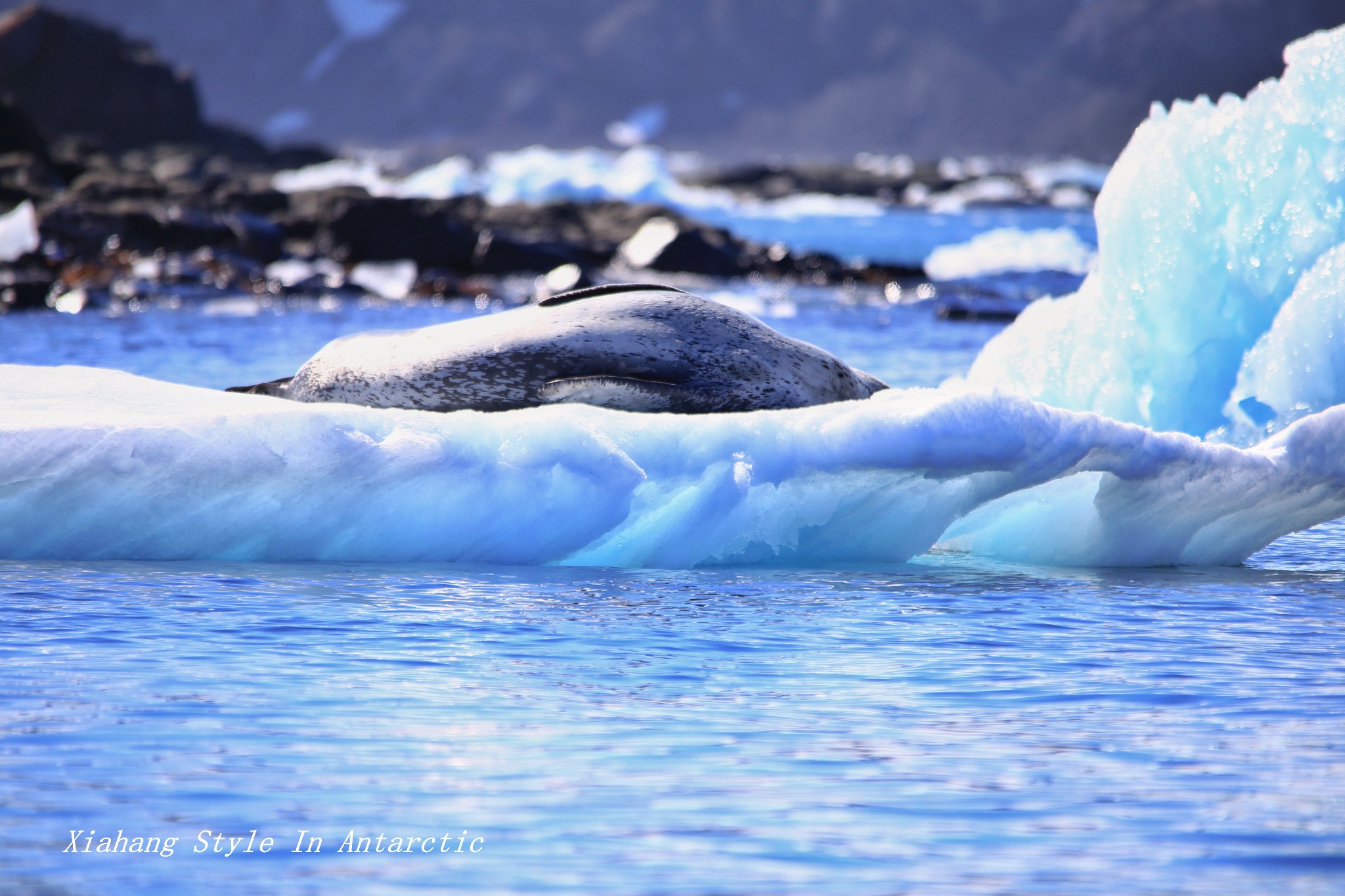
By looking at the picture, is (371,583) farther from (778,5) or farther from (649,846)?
(778,5)

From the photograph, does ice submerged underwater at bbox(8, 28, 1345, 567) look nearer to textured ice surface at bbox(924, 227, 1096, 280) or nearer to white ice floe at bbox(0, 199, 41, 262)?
white ice floe at bbox(0, 199, 41, 262)

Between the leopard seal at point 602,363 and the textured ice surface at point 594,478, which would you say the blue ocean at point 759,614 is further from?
the leopard seal at point 602,363

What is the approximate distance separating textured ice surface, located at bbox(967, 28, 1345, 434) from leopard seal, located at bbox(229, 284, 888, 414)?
1.54 metres

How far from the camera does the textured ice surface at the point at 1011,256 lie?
24125 mm

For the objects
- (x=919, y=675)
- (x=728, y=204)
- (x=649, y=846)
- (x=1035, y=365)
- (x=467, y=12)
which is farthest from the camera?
(x=467, y=12)

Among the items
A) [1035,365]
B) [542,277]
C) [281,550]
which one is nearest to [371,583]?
[281,550]

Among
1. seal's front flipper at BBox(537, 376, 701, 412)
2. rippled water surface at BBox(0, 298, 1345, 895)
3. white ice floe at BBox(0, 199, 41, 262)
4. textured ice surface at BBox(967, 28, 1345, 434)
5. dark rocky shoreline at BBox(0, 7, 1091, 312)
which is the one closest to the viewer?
rippled water surface at BBox(0, 298, 1345, 895)

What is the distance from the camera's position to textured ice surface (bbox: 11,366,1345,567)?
4.70 metres

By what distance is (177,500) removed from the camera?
15.5 feet

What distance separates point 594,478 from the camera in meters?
4.70

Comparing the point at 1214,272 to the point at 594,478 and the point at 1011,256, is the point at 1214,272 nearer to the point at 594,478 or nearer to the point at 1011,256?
the point at 594,478

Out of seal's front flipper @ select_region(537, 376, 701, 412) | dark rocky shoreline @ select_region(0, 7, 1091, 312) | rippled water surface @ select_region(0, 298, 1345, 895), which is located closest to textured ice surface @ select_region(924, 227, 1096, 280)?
dark rocky shoreline @ select_region(0, 7, 1091, 312)

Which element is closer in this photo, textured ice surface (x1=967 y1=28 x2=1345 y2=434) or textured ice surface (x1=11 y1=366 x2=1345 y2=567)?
textured ice surface (x1=11 y1=366 x2=1345 y2=567)

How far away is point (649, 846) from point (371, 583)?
2066mm
